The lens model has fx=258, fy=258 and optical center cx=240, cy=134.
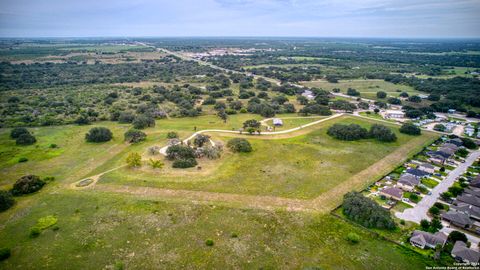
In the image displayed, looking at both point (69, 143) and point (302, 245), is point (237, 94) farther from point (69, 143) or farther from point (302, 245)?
point (302, 245)

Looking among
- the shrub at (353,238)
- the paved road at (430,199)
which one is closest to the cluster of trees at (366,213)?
the shrub at (353,238)

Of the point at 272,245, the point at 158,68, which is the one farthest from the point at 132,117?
the point at 158,68

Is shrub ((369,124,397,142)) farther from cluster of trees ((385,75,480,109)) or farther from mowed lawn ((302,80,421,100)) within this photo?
mowed lawn ((302,80,421,100))

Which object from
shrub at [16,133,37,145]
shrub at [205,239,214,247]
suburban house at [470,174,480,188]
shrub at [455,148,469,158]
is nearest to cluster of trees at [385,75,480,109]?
shrub at [455,148,469,158]

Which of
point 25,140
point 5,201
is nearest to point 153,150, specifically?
point 5,201

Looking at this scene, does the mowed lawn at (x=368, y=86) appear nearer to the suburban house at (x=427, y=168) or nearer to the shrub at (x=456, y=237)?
the suburban house at (x=427, y=168)

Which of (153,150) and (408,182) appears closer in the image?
(408,182)

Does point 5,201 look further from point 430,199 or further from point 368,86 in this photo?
point 368,86
